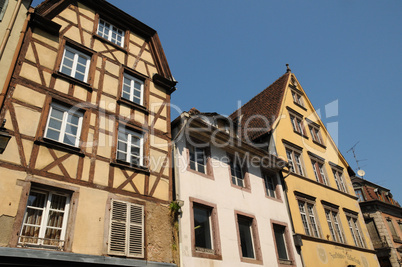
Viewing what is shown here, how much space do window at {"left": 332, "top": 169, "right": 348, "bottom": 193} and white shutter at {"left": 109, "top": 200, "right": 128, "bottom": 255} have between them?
15.6m

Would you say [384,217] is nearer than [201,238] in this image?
No

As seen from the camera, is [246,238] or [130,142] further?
[246,238]

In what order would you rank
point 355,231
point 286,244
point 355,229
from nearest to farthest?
1. point 286,244
2. point 355,231
3. point 355,229

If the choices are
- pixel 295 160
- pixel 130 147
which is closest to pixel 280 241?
pixel 295 160

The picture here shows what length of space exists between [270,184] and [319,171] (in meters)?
5.46

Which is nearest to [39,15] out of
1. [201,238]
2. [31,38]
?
[31,38]

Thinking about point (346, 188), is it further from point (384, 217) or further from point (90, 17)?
point (90, 17)

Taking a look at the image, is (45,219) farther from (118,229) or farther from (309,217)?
(309,217)

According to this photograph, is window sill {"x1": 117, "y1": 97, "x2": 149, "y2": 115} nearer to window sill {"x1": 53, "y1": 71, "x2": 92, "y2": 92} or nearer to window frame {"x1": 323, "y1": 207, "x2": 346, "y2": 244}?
window sill {"x1": 53, "y1": 71, "x2": 92, "y2": 92}

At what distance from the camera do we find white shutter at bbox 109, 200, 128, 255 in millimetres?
8211

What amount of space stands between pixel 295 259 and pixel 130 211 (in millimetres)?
7811

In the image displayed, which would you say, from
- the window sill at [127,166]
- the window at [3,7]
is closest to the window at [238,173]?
the window sill at [127,166]

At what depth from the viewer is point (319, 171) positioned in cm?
1912

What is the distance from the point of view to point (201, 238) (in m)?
10.6
